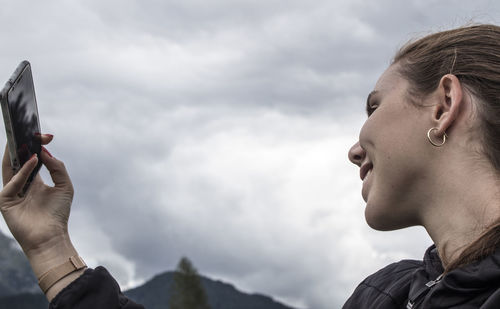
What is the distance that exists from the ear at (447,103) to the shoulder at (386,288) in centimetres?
82

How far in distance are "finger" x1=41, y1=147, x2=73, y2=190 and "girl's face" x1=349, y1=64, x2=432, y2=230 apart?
172 cm

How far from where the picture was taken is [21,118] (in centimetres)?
329

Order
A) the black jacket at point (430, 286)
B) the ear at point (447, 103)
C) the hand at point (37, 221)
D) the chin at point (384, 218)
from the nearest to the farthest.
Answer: the black jacket at point (430, 286)
the ear at point (447, 103)
the chin at point (384, 218)
the hand at point (37, 221)

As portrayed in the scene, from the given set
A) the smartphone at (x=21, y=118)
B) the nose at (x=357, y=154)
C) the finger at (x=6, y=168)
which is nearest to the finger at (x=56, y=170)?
the smartphone at (x=21, y=118)

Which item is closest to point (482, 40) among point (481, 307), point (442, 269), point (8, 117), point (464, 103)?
point (464, 103)

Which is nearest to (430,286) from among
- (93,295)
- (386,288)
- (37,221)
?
(386,288)

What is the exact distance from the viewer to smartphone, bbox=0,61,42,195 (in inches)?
122

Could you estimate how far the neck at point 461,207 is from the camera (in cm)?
257

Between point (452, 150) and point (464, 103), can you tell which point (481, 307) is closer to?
point (452, 150)

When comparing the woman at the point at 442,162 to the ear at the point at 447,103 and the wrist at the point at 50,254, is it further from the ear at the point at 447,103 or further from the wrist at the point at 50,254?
the wrist at the point at 50,254

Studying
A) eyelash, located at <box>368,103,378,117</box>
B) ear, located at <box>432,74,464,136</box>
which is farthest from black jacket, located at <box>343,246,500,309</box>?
eyelash, located at <box>368,103,378,117</box>

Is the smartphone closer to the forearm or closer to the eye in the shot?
the forearm

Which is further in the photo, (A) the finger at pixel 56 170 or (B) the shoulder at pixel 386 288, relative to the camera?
(A) the finger at pixel 56 170

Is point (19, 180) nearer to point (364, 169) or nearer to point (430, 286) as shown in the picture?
point (364, 169)
